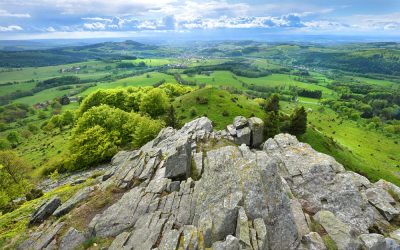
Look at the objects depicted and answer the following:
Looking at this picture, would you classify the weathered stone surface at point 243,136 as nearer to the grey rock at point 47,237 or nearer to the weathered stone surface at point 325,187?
the weathered stone surface at point 325,187

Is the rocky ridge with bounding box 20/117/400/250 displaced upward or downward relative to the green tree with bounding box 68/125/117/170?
upward

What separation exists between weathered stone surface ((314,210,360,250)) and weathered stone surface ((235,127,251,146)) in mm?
27033

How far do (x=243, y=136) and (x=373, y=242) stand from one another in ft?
106

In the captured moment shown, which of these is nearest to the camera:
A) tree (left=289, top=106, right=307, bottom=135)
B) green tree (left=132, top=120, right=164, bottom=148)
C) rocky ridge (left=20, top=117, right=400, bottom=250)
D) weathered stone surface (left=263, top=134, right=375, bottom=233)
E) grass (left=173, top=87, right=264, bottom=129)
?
rocky ridge (left=20, top=117, right=400, bottom=250)

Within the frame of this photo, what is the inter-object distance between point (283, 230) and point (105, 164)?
53.4 meters

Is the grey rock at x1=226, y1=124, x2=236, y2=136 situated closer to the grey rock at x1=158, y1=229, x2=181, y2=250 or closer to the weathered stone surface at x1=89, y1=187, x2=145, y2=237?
the weathered stone surface at x1=89, y1=187, x2=145, y2=237

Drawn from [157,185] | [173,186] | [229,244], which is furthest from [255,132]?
[229,244]

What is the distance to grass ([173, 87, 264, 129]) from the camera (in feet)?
321

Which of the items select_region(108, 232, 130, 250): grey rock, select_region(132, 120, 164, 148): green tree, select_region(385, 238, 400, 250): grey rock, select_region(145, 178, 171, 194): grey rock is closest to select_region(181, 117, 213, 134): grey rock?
select_region(132, 120, 164, 148): green tree

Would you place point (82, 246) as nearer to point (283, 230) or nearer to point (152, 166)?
point (152, 166)

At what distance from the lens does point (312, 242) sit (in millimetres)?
24516

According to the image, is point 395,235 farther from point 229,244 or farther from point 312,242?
point 229,244

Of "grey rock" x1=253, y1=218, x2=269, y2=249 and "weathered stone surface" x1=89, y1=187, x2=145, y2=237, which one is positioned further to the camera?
"weathered stone surface" x1=89, y1=187, x2=145, y2=237

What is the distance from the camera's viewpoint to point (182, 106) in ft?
366
